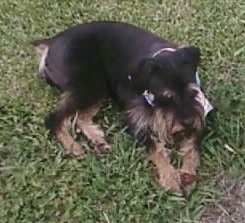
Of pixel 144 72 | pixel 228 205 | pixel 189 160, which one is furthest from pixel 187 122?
pixel 228 205

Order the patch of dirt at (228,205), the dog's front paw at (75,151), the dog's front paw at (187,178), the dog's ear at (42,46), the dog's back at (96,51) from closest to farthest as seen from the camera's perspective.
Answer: the patch of dirt at (228,205) < the dog's front paw at (187,178) < the dog's front paw at (75,151) < the dog's back at (96,51) < the dog's ear at (42,46)

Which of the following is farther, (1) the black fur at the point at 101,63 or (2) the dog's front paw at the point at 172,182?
(1) the black fur at the point at 101,63

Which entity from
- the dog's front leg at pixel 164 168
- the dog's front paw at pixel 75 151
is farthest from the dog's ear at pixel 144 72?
the dog's front paw at pixel 75 151

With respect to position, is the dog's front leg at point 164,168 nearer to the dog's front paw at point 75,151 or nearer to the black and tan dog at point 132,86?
the black and tan dog at point 132,86

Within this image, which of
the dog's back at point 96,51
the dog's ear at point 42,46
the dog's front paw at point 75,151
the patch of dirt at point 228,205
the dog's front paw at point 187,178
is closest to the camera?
the patch of dirt at point 228,205

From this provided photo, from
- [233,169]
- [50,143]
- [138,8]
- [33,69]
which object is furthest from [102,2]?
[233,169]

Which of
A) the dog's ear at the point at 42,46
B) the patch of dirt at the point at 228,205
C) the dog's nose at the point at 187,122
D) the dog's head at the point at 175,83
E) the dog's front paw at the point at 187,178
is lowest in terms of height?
the patch of dirt at the point at 228,205

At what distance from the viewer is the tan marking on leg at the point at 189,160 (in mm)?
3855

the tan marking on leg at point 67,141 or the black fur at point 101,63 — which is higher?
the black fur at point 101,63

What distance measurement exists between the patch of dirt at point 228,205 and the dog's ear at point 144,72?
655 millimetres

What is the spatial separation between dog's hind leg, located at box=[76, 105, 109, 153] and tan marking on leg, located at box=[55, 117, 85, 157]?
8cm

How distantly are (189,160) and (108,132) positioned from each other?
53 centimetres

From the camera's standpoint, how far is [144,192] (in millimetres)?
3811

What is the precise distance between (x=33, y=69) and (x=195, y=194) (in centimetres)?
144
